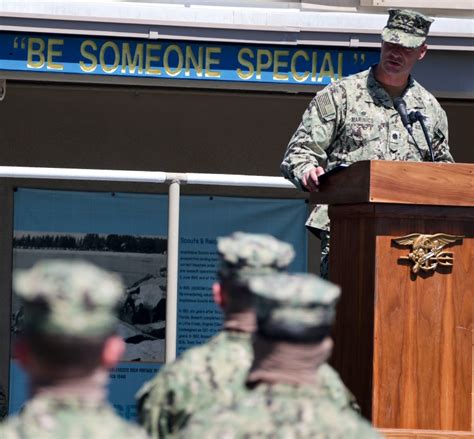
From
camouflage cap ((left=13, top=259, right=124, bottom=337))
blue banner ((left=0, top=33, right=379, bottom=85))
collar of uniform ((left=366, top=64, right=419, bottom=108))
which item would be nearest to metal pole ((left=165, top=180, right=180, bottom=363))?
collar of uniform ((left=366, top=64, right=419, bottom=108))

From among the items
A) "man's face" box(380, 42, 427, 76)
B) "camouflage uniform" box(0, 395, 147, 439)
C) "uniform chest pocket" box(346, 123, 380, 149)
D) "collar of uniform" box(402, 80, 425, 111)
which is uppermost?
"man's face" box(380, 42, 427, 76)

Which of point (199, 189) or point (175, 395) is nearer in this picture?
point (175, 395)

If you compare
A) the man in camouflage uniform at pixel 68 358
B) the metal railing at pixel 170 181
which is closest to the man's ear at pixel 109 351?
the man in camouflage uniform at pixel 68 358

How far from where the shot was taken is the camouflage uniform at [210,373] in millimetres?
3799

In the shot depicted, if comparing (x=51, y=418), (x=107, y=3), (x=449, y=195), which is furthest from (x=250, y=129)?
(x=51, y=418)

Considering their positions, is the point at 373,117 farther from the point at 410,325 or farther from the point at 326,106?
the point at 410,325

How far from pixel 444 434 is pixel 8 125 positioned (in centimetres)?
517

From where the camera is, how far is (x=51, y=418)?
2.94 metres

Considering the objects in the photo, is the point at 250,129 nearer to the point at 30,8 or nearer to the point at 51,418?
the point at 30,8

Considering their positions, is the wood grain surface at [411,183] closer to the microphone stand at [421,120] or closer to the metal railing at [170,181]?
the microphone stand at [421,120]

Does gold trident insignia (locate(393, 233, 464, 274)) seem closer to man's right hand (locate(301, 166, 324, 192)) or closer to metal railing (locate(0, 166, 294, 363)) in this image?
man's right hand (locate(301, 166, 324, 192))

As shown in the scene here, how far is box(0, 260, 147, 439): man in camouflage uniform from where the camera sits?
2941 mm

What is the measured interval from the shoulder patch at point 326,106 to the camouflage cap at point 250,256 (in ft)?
6.12

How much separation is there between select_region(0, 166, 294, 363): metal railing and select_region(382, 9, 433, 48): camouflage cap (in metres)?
1.02
